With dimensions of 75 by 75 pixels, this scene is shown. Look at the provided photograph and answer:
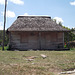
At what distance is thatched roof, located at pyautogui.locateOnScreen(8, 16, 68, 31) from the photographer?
20.3 m

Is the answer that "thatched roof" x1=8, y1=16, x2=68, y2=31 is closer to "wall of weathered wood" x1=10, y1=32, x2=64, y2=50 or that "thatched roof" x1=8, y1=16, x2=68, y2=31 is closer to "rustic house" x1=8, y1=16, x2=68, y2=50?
"rustic house" x1=8, y1=16, x2=68, y2=50

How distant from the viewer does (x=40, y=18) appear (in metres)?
23.5

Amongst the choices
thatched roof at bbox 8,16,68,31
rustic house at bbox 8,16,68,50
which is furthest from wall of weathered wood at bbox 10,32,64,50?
Answer: thatched roof at bbox 8,16,68,31

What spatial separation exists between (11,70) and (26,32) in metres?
14.6

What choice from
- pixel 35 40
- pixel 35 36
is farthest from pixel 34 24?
pixel 35 40

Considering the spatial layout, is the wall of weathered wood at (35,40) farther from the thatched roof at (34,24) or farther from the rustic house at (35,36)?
the thatched roof at (34,24)

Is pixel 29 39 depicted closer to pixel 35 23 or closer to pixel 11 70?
pixel 35 23

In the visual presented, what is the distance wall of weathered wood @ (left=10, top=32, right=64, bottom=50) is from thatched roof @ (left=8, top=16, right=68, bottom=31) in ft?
2.99

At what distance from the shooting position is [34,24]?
21484 millimetres

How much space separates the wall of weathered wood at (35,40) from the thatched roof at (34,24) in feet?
2.99

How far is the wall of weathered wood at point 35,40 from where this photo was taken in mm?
20938

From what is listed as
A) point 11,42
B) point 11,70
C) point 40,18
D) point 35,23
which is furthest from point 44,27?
point 11,70

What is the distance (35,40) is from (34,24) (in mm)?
2058

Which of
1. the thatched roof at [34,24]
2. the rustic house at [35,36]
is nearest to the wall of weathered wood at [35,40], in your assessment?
the rustic house at [35,36]
